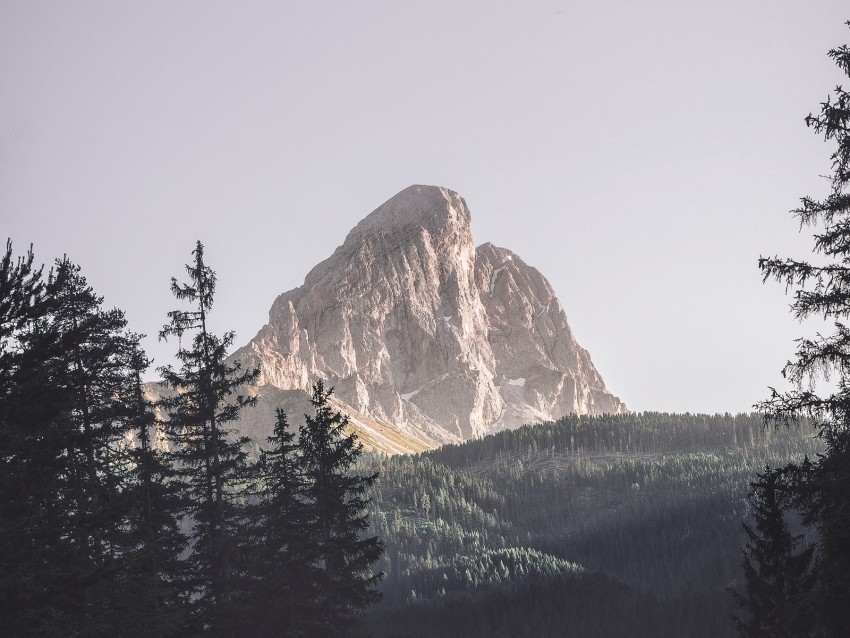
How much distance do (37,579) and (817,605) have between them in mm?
19928

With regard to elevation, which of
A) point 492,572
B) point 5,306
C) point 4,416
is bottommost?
point 492,572

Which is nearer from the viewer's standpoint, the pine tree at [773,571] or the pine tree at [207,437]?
the pine tree at [773,571]

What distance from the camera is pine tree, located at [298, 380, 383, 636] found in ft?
138

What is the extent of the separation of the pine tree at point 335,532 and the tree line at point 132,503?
72 millimetres

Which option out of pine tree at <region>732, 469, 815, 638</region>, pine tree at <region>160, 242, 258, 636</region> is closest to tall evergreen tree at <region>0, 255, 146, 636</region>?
pine tree at <region>160, 242, 258, 636</region>

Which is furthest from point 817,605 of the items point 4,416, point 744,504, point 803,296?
point 744,504

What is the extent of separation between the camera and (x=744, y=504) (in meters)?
182

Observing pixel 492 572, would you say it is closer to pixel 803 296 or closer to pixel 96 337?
pixel 96 337

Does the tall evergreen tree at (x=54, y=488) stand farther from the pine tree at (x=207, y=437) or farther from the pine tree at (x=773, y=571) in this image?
the pine tree at (x=773, y=571)

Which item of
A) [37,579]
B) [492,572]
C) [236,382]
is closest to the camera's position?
[37,579]

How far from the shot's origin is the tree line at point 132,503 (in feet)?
94.5

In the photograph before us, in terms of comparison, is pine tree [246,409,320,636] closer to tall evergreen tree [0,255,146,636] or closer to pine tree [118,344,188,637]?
pine tree [118,344,188,637]

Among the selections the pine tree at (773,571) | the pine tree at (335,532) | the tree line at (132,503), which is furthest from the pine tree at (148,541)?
the pine tree at (773,571)

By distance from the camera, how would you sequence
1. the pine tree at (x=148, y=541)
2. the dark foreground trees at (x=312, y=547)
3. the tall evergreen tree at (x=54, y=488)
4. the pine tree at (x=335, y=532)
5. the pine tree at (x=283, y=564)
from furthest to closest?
the pine tree at (x=335, y=532), the dark foreground trees at (x=312, y=547), the pine tree at (x=283, y=564), the pine tree at (x=148, y=541), the tall evergreen tree at (x=54, y=488)
